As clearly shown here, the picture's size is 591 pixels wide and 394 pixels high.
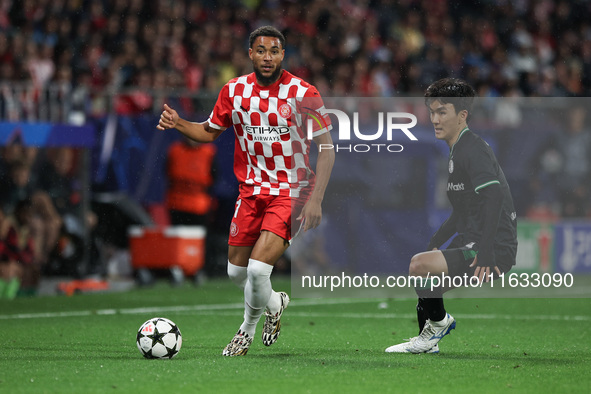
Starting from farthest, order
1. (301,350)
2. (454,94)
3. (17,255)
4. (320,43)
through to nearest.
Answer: (320,43) < (17,255) < (301,350) < (454,94)

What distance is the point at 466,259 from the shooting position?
709 centimetres

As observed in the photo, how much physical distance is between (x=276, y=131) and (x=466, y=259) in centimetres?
160

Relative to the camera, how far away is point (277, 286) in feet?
44.8

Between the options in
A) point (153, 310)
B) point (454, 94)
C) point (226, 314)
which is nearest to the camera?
point (454, 94)

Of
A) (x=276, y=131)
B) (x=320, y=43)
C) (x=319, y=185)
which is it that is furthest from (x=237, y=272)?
(x=320, y=43)

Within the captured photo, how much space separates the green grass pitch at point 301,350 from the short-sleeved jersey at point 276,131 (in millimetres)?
1250

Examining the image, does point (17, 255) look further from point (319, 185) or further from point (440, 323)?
point (440, 323)

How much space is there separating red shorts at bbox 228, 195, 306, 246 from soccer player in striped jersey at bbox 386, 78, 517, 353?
93 cm

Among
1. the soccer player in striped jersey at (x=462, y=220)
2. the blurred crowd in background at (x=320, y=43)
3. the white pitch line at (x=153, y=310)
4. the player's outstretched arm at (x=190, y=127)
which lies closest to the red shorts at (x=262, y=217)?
the player's outstretched arm at (x=190, y=127)

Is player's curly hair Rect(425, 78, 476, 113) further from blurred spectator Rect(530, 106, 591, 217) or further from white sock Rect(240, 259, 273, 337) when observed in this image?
blurred spectator Rect(530, 106, 591, 217)

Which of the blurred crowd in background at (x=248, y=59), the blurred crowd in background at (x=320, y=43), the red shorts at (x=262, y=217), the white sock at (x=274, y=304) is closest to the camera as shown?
the red shorts at (x=262, y=217)

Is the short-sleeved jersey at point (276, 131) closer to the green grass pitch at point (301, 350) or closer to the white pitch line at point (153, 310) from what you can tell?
the green grass pitch at point (301, 350)

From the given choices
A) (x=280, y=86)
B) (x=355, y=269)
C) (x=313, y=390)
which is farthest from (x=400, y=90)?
(x=313, y=390)

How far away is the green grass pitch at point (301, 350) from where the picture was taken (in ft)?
19.3
